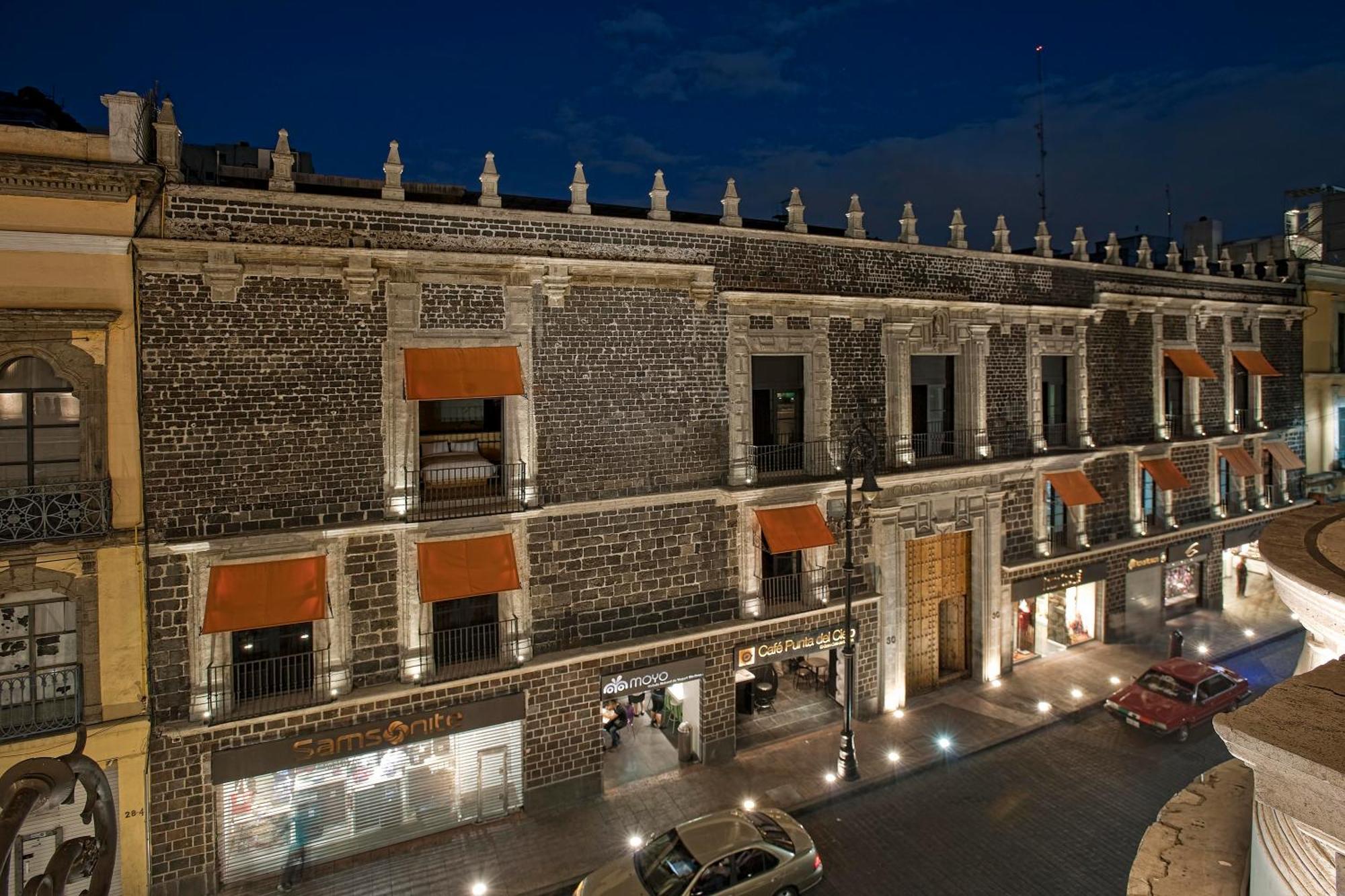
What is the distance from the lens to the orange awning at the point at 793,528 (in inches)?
620

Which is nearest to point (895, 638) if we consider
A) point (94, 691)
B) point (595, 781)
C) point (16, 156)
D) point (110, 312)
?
point (595, 781)

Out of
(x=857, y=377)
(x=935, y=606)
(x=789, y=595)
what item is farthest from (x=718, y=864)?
(x=857, y=377)

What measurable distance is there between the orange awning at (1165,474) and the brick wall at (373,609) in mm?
22765

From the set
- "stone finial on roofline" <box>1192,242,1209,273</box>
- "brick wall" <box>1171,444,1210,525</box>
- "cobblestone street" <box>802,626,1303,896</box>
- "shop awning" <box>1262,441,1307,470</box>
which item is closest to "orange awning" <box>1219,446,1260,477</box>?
"brick wall" <box>1171,444,1210,525</box>

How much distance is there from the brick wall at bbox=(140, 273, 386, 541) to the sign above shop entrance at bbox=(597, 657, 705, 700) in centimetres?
594

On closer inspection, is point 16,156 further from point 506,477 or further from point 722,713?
point 722,713

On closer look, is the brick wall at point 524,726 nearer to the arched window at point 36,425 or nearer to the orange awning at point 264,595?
the orange awning at point 264,595

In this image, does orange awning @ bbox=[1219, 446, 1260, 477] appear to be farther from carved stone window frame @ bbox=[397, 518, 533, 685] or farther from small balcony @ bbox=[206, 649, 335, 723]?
small balcony @ bbox=[206, 649, 335, 723]

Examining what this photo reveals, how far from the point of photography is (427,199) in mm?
14906

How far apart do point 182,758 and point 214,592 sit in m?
3.00

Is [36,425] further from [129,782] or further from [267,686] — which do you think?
[129,782]

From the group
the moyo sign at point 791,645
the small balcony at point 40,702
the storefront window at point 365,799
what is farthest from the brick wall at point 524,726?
the small balcony at point 40,702

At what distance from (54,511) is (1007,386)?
2172cm

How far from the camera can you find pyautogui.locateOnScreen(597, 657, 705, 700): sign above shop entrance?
14844 millimetres
